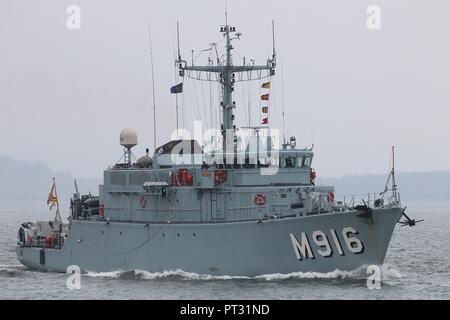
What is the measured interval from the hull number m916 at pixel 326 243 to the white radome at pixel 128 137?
13.1m

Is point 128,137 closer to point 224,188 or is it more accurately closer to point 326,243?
point 224,188

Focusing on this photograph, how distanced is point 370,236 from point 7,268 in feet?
78.5

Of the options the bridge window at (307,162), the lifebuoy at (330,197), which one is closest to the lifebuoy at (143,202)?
the bridge window at (307,162)

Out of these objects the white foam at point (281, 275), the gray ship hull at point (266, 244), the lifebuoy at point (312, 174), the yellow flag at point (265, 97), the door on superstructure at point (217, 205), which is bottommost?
the white foam at point (281, 275)

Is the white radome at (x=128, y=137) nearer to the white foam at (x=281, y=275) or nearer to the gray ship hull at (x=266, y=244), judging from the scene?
the gray ship hull at (x=266, y=244)

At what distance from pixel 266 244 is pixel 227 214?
3029 millimetres

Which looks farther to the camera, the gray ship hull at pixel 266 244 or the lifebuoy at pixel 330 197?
the lifebuoy at pixel 330 197

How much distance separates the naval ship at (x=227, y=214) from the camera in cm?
4038

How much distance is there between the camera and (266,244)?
41062mm

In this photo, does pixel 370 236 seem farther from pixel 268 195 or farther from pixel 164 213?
pixel 164 213

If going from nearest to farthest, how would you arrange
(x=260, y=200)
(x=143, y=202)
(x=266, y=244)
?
(x=266, y=244), (x=260, y=200), (x=143, y=202)

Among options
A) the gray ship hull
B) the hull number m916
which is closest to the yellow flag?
the gray ship hull

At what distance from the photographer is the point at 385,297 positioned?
1480 inches

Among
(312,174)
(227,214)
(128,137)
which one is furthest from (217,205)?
(128,137)
